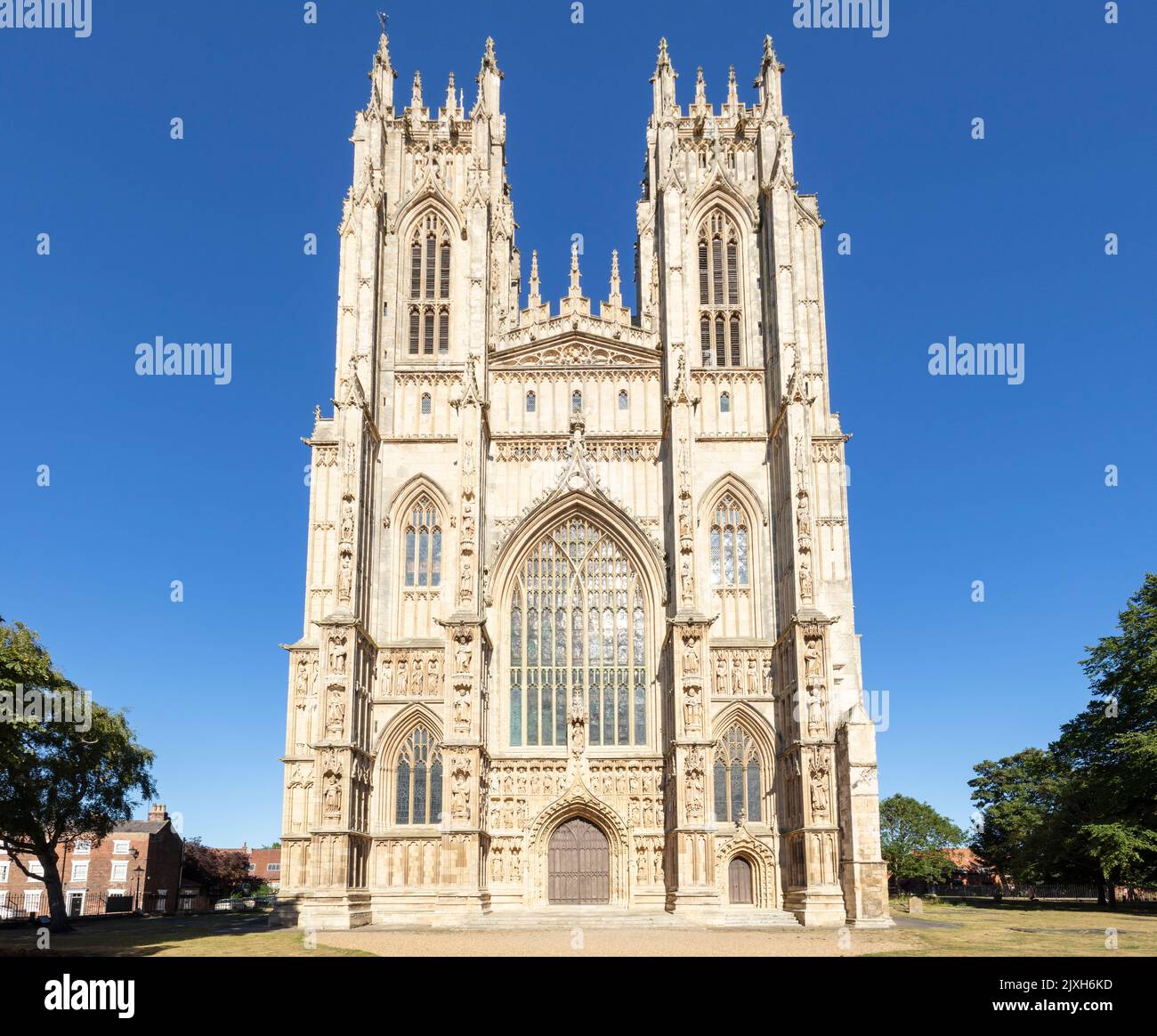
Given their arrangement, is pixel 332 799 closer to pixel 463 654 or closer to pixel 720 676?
pixel 463 654

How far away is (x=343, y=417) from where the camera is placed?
136ft

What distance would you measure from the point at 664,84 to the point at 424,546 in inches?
937

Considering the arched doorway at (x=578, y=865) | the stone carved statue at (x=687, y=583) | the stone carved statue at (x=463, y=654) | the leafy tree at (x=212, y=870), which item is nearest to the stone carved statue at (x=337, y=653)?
the stone carved statue at (x=463, y=654)

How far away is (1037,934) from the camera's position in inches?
1172

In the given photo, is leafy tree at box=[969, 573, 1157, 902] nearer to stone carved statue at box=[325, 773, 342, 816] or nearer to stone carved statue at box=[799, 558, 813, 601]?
stone carved statue at box=[799, 558, 813, 601]

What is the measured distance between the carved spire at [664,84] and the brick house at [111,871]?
5076cm

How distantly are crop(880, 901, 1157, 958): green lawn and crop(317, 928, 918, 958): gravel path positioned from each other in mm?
1515

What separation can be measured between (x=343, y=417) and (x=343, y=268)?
7706 mm

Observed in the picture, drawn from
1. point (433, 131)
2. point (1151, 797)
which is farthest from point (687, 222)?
point (1151, 797)

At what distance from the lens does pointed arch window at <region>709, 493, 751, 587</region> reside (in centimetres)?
4272

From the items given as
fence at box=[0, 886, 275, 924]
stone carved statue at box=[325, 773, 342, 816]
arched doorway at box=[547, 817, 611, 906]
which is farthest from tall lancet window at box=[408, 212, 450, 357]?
fence at box=[0, 886, 275, 924]

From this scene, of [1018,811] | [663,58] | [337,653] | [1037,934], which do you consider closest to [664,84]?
[663,58]

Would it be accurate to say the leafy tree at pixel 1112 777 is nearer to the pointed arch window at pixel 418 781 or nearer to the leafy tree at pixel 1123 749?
the leafy tree at pixel 1123 749

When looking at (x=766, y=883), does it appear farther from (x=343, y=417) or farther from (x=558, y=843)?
(x=343, y=417)
